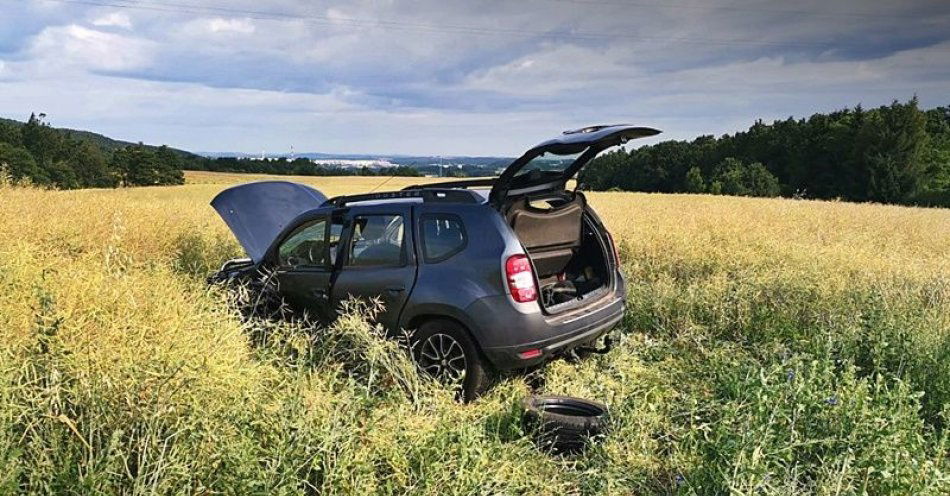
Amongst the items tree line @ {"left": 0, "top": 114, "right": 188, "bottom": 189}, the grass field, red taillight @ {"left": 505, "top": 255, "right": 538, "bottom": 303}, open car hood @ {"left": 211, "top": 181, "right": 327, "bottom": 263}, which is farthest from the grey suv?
tree line @ {"left": 0, "top": 114, "right": 188, "bottom": 189}

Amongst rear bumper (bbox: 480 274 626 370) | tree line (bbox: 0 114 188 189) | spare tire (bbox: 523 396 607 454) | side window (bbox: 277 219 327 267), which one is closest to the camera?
spare tire (bbox: 523 396 607 454)

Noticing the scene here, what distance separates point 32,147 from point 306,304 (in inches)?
3478

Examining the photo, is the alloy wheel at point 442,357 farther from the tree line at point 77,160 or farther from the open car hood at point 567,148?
the tree line at point 77,160

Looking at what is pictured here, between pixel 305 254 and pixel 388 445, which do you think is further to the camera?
pixel 305 254

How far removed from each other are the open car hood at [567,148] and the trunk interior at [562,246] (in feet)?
0.46

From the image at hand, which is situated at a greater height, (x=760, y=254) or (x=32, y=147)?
(x=32, y=147)

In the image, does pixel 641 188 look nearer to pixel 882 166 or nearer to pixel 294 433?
pixel 882 166

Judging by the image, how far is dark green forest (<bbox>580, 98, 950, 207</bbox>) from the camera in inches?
2505

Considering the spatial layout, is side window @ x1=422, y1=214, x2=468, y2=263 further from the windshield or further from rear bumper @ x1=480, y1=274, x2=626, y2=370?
the windshield

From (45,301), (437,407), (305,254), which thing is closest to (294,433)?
(437,407)

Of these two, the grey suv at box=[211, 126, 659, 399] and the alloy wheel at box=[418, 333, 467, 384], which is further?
the alloy wheel at box=[418, 333, 467, 384]

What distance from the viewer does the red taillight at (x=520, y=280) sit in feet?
14.7

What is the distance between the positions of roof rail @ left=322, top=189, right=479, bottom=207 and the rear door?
20cm

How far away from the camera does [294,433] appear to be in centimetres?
301
